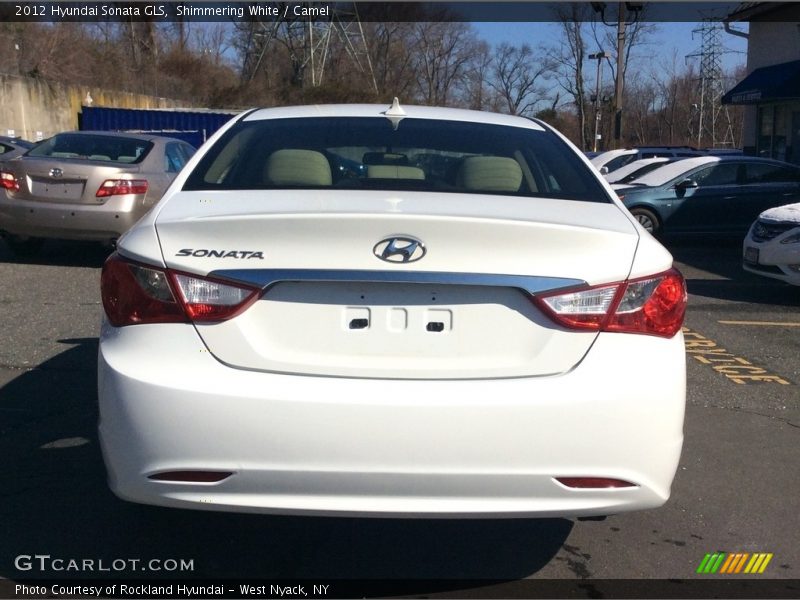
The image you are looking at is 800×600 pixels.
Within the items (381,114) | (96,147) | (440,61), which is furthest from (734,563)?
(440,61)

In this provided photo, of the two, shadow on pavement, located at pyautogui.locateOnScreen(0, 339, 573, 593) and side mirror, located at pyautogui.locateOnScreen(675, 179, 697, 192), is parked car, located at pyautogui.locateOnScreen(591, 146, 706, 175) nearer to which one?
side mirror, located at pyautogui.locateOnScreen(675, 179, 697, 192)

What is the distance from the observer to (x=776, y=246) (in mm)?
9906

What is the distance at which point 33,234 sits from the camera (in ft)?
34.3

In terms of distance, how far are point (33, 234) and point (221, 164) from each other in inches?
287

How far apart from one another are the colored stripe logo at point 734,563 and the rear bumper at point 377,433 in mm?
874

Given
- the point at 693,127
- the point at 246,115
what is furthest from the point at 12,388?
the point at 693,127

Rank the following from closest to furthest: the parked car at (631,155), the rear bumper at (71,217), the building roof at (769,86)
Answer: the rear bumper at (71,217)
the building roof at (769,86)
the parked car at (631,155)

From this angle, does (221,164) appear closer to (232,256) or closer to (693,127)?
(232,256)

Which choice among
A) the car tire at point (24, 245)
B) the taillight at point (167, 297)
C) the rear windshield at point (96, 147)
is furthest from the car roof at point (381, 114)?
the car tire at point (24, 245)

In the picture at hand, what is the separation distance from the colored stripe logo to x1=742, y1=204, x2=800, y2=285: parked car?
21.7 feet

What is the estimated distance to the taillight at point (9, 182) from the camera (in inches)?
405

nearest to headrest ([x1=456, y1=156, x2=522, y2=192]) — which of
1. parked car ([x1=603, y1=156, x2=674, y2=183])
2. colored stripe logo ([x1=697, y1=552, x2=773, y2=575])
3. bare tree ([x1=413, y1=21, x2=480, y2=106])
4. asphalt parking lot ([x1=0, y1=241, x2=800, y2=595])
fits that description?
asphalt parking lot ([x1=0, y1=241, x2=800, y2=595])

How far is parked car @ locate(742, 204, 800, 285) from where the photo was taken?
9719 mm

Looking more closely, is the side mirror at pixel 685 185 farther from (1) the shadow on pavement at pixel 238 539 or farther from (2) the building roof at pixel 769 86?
Result: (1) the shadow on pavement at pixel 238 539
